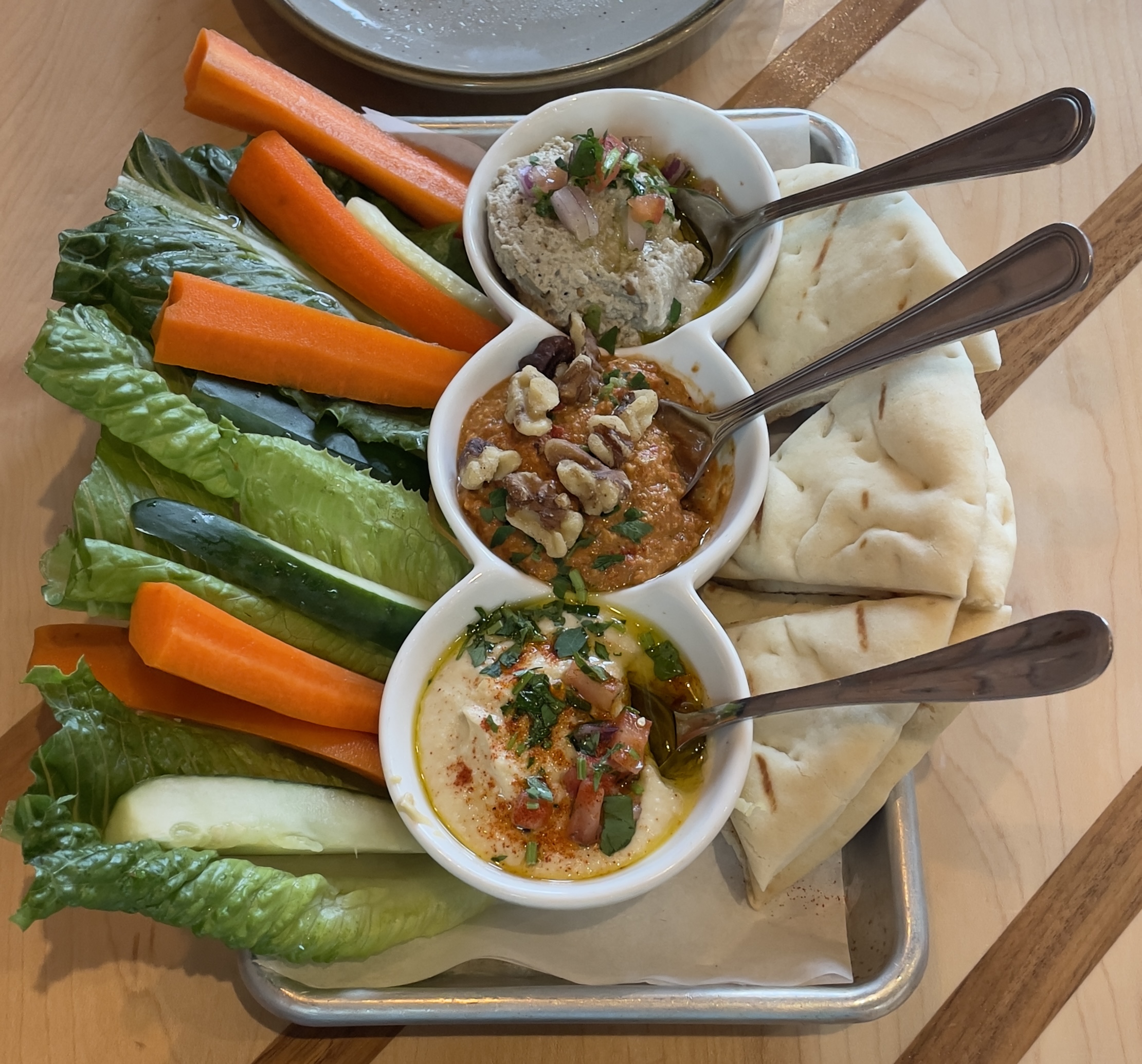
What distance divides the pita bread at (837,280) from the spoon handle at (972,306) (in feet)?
0.46

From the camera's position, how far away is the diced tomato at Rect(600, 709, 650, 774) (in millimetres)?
1987

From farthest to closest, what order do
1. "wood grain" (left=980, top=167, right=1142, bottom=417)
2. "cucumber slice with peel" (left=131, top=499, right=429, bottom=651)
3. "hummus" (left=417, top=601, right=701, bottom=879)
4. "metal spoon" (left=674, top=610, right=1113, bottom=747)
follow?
"wood grain" (left=980, top=167, right=1142, bottom=417), "cucumber slice with peel" (left=131, top=499, right=429, bottom=651), "hummus" (left=417, top=601, right=701, bottom=879), "metal spoon" (left=674, top=610, right=1113, bottom=747)

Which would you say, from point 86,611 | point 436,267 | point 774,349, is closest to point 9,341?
point 86,611

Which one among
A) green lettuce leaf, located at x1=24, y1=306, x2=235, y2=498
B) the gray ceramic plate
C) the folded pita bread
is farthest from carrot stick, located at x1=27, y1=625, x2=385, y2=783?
the gray ceramic plate

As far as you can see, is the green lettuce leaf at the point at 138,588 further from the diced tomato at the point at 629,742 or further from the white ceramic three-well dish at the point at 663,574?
the diced tomato at the point at 629,742

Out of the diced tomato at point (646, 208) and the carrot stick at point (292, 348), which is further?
the diced tomato at point (646, 208)

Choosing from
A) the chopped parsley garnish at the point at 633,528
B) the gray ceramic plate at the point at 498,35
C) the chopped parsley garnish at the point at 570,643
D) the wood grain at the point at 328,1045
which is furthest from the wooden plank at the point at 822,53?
the wood grain at the point at 328,1045

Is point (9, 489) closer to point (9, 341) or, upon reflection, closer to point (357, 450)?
point (9, 341)

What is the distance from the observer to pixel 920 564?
1.96 m

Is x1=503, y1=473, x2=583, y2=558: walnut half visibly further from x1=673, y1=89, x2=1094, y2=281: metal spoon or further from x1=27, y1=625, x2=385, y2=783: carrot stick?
x1=673, y1=89, x2=1094, y2=281: metal spoon

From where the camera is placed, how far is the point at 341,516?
7.47 feet

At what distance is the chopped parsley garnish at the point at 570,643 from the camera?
211cm

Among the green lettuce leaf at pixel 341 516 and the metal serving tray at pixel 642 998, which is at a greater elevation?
the green lettuce leaf at pixel 341 516

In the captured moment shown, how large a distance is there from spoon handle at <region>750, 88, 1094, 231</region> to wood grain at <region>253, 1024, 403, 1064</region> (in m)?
2.28
